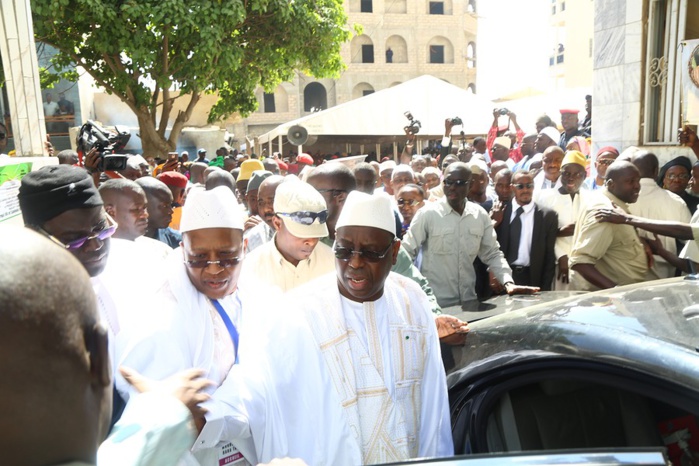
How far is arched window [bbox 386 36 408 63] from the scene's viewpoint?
45.1m

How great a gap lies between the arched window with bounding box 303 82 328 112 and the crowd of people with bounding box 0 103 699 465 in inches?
1638

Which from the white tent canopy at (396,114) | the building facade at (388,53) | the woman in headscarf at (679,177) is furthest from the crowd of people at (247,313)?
the building facade at (388,53)

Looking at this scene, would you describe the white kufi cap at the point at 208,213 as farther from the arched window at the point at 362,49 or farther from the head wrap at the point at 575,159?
the arched window at the point at 362,49

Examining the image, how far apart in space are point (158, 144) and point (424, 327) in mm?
11949

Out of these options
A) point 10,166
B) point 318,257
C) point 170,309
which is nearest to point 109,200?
point 10,166

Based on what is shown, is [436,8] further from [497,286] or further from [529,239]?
[497,286]

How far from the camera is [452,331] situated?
2.51 m

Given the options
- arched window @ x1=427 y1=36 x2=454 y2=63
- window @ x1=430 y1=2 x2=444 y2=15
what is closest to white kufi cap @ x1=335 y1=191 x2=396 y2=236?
arched window @ x1=427 y1=36 x2=454 y2=63

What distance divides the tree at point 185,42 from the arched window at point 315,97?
30.6 metres

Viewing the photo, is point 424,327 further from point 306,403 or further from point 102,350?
point 102,350

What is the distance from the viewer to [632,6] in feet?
23.9

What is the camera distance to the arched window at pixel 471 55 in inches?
1853

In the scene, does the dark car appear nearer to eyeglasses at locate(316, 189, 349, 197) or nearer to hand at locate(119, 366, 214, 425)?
hand at locate(119, 366, 214, 425)

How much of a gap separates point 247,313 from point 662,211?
3.69 metres
